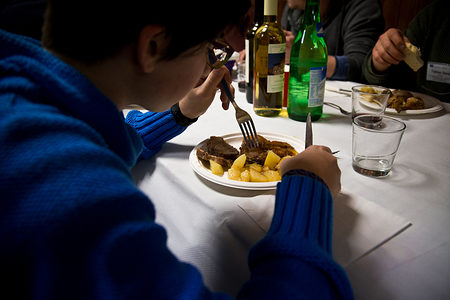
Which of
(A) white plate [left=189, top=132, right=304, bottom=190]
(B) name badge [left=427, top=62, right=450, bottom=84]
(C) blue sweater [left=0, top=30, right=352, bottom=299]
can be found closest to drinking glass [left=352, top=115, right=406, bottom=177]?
(A) white plate [left=189, top=132, right=304, bottom=190]

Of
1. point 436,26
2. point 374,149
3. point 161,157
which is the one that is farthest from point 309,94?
point 436,26

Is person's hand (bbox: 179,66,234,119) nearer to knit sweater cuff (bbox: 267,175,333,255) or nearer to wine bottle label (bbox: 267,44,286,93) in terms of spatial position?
wine bottle label (bbox: 267,44,286,93)

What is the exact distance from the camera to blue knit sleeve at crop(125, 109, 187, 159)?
2.77ft

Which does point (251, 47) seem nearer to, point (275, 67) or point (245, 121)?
point (275, 67)

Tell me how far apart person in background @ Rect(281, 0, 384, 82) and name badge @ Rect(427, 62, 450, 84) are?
0.36m

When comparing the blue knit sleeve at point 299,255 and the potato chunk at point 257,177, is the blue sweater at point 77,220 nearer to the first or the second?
the blue knit sleeve at point 299,255

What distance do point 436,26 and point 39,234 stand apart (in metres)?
2.12

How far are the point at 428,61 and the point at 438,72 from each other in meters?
0.11

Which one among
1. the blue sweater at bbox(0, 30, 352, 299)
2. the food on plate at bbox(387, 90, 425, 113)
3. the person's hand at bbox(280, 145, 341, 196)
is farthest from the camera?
the food on plate at bbox(387, 90, 425, 113)

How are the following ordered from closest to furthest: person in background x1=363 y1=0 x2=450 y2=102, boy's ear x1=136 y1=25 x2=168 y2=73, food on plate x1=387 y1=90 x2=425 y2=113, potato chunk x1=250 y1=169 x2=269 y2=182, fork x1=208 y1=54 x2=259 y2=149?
boy's ear x1=136 y1=25 x2=168 y2=73 < potato chunk x1=250 y1=169 x2=269 y2=182 < fork x1=208 y1=54 x2=259 y2=149 < food on plate x1=387 y1=90 x2=425 y2=113 < person in background x1=363 y1=0 x2=450 y2=102

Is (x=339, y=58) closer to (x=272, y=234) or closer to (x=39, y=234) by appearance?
(x=272, y=234)

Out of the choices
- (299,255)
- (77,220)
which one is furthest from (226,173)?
(77,220)

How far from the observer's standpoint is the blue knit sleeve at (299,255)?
1.23 ft

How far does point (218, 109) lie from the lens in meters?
1.28
